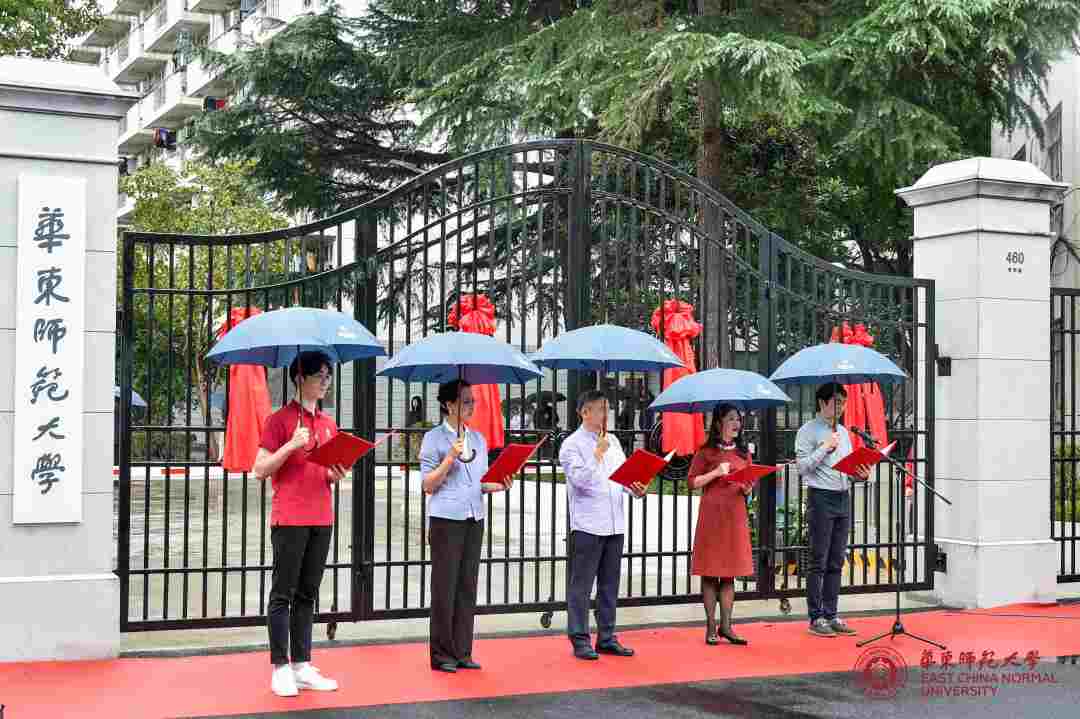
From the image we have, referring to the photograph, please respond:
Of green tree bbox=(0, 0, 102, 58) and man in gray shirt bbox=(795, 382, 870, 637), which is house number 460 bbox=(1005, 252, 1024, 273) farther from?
green tree bbox=(0, 0, 102, 58)

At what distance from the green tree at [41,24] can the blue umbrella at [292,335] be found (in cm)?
1501

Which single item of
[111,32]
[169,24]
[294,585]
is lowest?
[294,585]

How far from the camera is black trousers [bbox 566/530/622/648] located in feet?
26.7

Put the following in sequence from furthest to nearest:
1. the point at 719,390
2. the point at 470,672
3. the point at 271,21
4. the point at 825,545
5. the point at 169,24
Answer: the point at 169,24, the point at 271,21, the point at 825,545, the point at 719,390, the point at 470,672

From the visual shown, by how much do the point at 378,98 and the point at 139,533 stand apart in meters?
9.19

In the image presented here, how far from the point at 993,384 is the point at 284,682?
20.7ft

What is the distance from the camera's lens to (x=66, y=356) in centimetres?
789

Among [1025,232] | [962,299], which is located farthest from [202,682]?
[1025,232]

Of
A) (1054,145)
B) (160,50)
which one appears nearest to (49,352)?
(1054,145)

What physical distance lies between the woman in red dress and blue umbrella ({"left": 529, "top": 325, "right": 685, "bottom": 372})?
600 mm

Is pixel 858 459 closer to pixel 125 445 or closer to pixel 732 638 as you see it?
pixel 732 638

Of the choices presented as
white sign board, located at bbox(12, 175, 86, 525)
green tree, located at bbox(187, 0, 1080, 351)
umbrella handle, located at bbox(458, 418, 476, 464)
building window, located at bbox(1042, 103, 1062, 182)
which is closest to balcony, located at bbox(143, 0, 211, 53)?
green tree, located at bbox(187, 0, 1080, 351)

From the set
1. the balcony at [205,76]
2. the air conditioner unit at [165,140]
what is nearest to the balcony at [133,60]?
the balcony at [205,76]

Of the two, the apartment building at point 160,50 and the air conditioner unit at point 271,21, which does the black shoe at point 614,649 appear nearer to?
the air conditioner unit at point 271,21
